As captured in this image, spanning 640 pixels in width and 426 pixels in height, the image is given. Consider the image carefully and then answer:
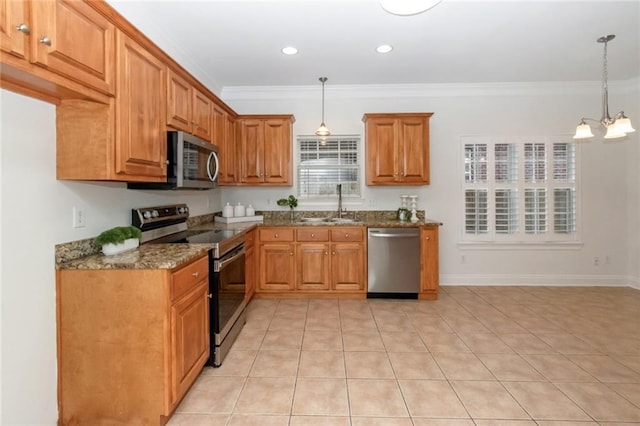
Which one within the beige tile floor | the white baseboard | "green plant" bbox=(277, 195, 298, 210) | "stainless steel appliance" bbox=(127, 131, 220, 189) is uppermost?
"stainless steel appliance" bbox=(127, 131, 220, 189)

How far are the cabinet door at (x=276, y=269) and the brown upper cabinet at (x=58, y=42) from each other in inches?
98.9

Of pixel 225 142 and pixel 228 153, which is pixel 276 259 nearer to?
pixel 228 153

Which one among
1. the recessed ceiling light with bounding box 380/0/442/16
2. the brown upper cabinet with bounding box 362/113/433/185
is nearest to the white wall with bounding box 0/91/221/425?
the recessed ceiling light with bounding box 380/0/442/16

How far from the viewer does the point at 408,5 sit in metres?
1.83

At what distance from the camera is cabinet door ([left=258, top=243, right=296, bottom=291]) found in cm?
388

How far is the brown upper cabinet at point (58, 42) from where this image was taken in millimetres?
1199

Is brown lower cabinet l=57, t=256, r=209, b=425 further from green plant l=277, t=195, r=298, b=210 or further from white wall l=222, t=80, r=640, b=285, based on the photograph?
white wall l=222, t=80, r=640, b=285

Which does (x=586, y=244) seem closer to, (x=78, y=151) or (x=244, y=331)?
(x=244, y=331)

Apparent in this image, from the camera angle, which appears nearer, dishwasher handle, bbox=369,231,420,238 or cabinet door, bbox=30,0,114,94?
cabinet door, bbox=30,0,114,94

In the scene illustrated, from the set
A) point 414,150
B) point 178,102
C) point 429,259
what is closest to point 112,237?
point 178,102

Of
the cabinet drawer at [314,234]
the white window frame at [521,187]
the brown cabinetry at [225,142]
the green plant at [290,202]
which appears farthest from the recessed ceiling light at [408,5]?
the white window frame at [521,187]

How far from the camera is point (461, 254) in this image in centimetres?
449

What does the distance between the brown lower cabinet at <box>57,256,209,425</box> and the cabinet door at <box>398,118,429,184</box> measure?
3.22m

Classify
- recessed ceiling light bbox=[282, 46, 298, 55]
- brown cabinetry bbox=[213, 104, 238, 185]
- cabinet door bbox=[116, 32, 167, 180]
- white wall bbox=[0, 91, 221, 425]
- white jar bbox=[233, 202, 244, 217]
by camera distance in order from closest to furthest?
1. white wall bbox=[0, 91, 221, 425]
2. cabinet door bbox=[116, 32, 167, 180]
3. recessed ceiling light bbox=[282, 46, 298, 55]
4. brown cabinetry bbox=[213, 104, 238, 185]
5. white jar bbox=[233, 202, 244, 217]
